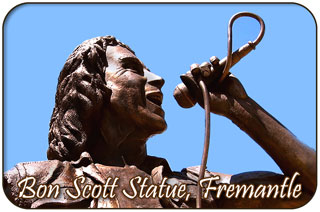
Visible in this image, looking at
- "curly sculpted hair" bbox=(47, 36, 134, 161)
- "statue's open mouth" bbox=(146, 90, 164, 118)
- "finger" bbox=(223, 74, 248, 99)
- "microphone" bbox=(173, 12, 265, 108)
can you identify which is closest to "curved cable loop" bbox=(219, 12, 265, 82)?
"microphone" bbox=(173, 12, 265, 108)

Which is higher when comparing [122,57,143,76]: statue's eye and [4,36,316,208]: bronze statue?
[122,57,143,76]: statue's eye

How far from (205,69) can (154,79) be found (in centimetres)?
80

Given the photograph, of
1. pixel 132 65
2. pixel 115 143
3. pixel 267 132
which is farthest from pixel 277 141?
pixel 132 65

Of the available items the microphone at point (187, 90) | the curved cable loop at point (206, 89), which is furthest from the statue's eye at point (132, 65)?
the curved cable loop at point (206, 89)

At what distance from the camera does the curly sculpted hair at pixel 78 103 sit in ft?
29.1

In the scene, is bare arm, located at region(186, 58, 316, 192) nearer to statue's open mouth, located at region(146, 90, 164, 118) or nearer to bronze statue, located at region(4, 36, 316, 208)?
bronze statue, located at region(4, 36, 316, 208)

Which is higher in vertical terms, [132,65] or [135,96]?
[132,65]

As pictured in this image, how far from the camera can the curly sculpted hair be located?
886cm

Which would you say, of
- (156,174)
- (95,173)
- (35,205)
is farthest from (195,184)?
(35,205)

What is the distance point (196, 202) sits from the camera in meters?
8.44

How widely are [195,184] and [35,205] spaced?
144 centimetres

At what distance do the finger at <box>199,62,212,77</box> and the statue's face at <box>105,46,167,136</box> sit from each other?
26.5 inches

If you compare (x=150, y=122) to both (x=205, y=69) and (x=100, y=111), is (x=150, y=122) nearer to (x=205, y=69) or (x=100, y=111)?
(x=100, y=111)

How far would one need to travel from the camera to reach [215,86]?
8828mm
